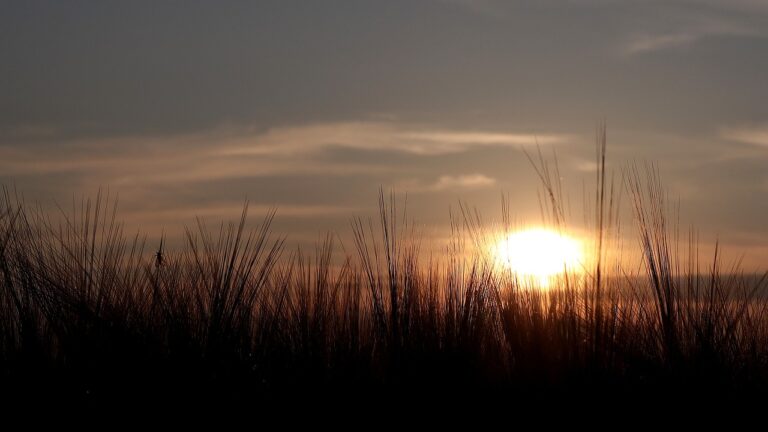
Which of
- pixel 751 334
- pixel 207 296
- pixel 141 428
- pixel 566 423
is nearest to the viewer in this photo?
pixel 141 428

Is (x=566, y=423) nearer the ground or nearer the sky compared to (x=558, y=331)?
nearer the ground

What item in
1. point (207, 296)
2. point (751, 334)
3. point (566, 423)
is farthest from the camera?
point (751, 334)

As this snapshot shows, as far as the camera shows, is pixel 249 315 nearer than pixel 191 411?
No

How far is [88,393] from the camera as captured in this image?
4246 mm

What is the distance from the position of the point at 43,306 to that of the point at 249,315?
922 millimetres

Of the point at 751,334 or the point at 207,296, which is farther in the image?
the point at 751,334

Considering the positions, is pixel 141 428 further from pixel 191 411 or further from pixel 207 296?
pixel 207 296

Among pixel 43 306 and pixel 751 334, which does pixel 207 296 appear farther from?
pixel 751 334

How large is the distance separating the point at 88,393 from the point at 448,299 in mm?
1743

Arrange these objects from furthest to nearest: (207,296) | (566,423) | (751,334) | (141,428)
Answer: (751,334) → (207,296) → (566,423) → (141,428)

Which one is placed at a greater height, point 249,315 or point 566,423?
point 249,315

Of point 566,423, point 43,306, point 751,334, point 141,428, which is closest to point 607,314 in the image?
point 566,423

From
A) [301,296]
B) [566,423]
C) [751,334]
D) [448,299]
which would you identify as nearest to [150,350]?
[301,296]

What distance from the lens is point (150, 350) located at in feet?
14.6
